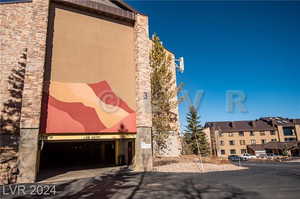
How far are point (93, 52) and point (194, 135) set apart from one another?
95.2 ft

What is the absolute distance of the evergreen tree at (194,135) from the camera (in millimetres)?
36688

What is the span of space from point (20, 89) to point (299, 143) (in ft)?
190

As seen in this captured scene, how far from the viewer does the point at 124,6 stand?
15.7m

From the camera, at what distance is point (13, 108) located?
1122 cm

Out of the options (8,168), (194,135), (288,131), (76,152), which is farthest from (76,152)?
(288,131)

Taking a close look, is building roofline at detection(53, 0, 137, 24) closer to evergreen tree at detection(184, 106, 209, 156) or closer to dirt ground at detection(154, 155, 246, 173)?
dirt ground at detection(154, 155, 246, 173)

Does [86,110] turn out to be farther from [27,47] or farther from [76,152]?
[76,152]

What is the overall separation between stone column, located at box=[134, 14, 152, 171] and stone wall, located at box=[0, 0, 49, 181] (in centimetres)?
635

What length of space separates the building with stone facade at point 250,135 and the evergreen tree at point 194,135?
17.2 m

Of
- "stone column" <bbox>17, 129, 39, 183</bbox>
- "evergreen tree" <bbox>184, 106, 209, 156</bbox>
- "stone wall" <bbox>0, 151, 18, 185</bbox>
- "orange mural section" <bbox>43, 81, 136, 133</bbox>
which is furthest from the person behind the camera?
"evergreen tree" <bbox>184, 106, 209, 156</bbox>

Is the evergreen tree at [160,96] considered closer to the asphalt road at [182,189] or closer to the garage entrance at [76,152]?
the garage entrance at [76,152]

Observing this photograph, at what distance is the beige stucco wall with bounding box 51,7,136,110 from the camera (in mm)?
12586

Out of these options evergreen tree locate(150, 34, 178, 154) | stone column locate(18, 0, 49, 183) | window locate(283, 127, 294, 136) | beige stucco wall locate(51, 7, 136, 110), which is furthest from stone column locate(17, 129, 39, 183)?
window locate(283, 127, 294, 136)

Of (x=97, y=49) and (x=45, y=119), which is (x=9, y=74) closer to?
(x=45, y=119)
